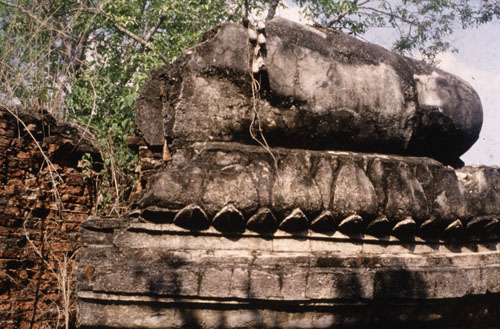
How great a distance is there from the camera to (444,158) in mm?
2480

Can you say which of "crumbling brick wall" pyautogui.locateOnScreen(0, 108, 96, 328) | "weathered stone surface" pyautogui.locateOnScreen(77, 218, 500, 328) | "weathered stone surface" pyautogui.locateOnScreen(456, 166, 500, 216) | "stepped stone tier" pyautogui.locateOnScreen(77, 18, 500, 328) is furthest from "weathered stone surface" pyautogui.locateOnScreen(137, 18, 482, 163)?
"crumbling brick wall" pyautogui.locateOnScreen(0, 108, 96, 328)

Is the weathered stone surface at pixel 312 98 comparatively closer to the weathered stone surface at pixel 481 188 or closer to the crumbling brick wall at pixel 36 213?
the weathered stone surface at pixel 481 188

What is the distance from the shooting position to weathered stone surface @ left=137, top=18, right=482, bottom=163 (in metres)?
2.04

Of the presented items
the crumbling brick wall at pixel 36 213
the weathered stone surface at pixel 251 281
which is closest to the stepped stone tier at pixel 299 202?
the weathered stone surface at pixel 251 281

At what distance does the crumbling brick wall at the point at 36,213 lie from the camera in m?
4.47

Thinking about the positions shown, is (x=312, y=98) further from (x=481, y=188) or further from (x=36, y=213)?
(x=36, y=213)

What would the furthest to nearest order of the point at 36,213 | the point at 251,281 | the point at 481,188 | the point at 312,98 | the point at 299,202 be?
the point at 36,213
the point at 481,188
the point at 312,98
the point at 299,202
the point at 251,281

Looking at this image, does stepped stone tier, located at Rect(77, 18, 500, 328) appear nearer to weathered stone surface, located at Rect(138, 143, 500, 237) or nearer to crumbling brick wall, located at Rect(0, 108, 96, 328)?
weathered stone surface, located at Rect(138, 143, 500, 237)

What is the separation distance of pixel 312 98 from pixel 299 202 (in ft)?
1.59

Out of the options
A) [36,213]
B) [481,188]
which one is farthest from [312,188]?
[36,213]

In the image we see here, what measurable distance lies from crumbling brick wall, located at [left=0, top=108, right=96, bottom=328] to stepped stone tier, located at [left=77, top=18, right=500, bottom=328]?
9.11ft

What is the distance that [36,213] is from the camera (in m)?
4.69

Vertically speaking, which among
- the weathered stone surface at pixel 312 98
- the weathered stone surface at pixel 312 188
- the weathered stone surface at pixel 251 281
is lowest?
the weathered stone surface at pixel 251 281

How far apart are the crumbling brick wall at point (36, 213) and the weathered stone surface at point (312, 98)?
2.78 metres
